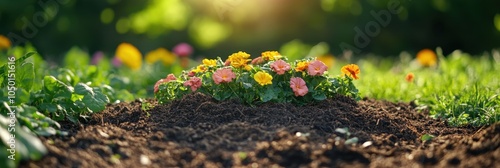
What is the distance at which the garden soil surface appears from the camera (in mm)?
3096

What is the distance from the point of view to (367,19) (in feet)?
34.9

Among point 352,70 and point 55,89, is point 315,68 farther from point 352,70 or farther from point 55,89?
point 55,89

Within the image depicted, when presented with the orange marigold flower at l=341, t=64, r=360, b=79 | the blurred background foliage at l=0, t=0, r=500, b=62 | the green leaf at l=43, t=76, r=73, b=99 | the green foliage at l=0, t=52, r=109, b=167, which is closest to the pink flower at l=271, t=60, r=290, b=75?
the orange marigold flower at l=341, t=64, r=360, b=79

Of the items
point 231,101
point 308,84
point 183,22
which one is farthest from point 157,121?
point 183,22

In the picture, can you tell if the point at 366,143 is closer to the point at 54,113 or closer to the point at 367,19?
the point at 54,113

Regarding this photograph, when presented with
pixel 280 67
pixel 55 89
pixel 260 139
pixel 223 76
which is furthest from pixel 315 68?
pixel 55 89

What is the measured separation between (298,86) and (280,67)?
0.17 meters

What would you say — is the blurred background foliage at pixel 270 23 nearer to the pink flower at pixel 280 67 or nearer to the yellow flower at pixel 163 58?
the yellow flower at pixel 163 58

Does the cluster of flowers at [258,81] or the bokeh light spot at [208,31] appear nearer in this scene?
the cluster of flowers at [258,81]

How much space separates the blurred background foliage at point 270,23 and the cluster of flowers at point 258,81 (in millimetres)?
5989

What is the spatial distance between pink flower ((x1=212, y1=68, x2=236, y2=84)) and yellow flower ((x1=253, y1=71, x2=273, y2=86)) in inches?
6.1

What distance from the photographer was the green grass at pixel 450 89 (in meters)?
4.52

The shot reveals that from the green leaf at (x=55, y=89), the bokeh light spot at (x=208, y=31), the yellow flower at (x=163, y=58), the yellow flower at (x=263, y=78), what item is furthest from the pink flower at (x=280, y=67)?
the bokeh light spot at (x=208, y=31)

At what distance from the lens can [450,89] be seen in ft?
17.4
